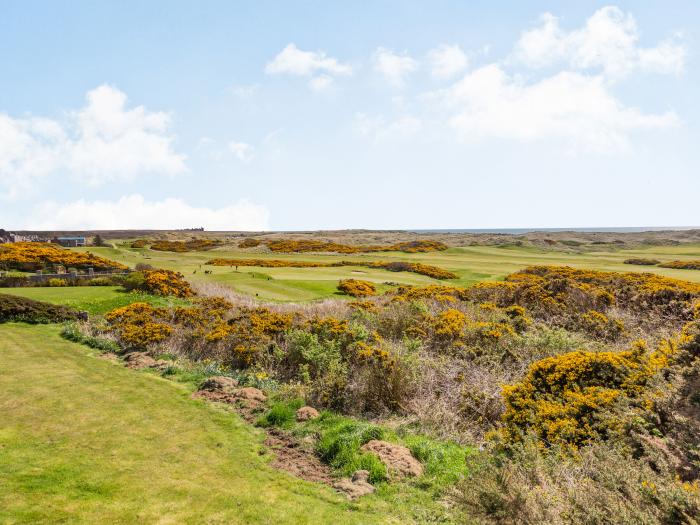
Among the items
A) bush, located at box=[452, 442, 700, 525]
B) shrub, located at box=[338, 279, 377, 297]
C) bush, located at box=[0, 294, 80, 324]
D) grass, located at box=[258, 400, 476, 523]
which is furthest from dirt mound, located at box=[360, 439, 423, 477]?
shrub, located at box=[338, 279, 377, 297]

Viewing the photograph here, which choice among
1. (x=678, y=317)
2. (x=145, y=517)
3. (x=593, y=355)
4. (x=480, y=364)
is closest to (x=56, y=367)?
(x=145, y=517)

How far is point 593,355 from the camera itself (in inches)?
331

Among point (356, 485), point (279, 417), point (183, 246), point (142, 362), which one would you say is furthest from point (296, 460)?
point (183, 246)

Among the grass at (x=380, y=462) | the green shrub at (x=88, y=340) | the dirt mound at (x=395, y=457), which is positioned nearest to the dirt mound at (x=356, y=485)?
the grass at (x=380, y=462)

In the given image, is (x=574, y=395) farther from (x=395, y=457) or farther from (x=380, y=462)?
(x=380, y=462)

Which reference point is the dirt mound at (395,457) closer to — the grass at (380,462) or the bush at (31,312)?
the grass at (380,462)

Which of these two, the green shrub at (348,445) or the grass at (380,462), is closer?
the grass at (380,462)

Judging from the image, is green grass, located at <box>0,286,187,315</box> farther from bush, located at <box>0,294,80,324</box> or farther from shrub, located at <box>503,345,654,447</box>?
shrub, located at <box>503,345,654,447</box>

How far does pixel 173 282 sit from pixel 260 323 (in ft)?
41.6

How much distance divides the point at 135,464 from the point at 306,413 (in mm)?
3596

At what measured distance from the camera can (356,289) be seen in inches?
1031

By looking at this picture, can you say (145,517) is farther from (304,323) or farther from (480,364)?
(304,323)

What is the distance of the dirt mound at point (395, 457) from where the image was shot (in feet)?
22.2

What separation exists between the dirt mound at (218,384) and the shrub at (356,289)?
14843 mm
